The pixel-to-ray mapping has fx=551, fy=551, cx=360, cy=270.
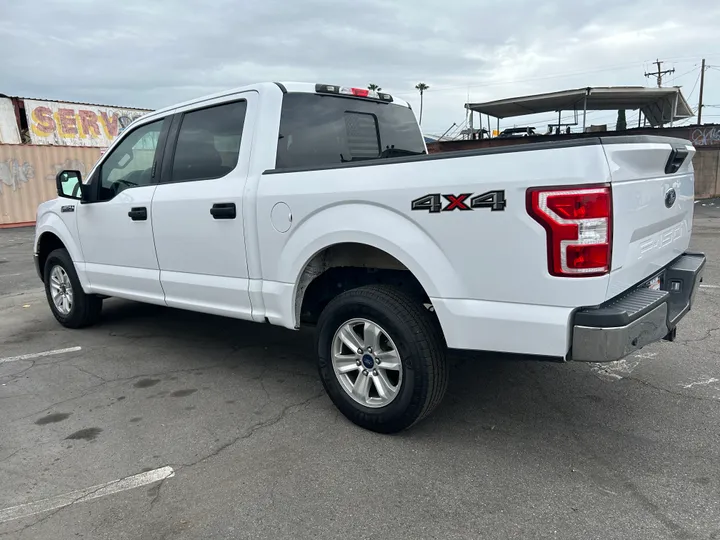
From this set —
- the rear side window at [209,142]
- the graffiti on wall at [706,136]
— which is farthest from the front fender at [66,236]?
the graffiti on wall at [706,136]

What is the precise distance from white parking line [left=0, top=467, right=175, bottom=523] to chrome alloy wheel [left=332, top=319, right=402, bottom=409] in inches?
42.7

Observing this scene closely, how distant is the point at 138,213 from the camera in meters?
4.41

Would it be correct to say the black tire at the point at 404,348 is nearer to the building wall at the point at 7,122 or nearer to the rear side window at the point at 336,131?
the rear side window at the point at 336,131

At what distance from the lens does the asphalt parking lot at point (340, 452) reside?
2.45 m

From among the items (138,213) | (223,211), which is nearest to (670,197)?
(223,211)

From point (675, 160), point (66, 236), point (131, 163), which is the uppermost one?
point (131, 163)

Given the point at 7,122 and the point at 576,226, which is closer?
the point at 576,226

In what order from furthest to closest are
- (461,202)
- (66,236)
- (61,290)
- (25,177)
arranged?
(25,177) < (61,290) < (66,236) < (461,202)

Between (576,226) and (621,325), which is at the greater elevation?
(576,226)

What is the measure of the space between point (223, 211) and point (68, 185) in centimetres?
234

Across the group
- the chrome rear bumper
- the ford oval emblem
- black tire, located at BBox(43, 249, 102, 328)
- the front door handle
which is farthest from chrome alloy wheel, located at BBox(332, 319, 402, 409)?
black tire, located at BBox(43, 249, 102, 328)

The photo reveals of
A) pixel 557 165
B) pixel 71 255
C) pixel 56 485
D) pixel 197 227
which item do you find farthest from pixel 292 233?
pixel 71 255

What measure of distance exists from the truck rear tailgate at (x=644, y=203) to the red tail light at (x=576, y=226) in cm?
6

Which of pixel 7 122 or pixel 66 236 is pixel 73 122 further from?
pixel 66 236
